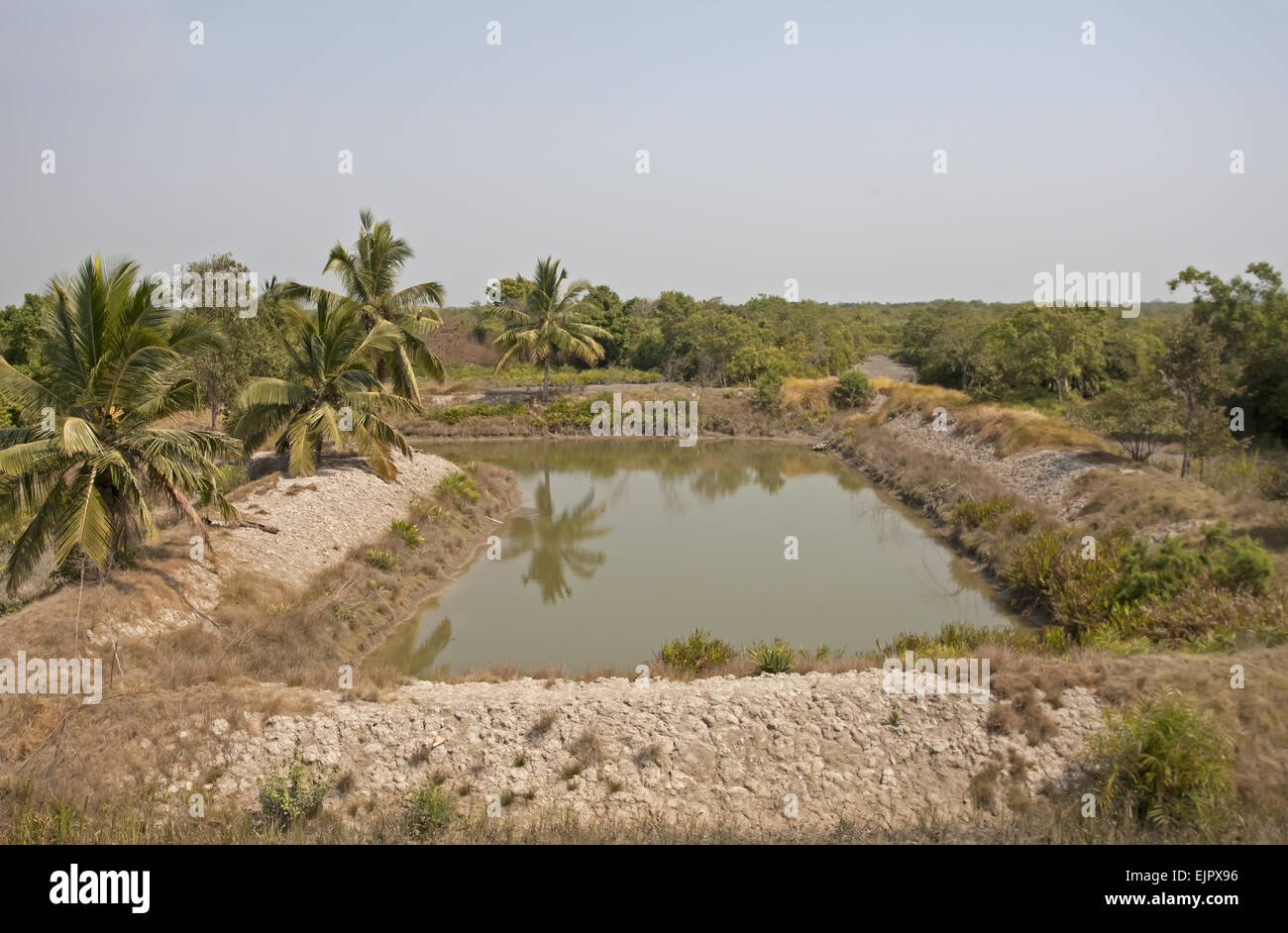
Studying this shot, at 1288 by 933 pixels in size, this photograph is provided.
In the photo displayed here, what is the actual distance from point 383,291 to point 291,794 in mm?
15171

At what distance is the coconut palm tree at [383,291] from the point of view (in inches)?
764

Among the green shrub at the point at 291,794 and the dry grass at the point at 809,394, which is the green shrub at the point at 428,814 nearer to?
the green shrub at the point at 291,794

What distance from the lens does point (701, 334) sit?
4216 centimetres

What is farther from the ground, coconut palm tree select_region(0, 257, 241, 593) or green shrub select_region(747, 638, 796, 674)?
coconut palm tree select_region(0, 257, 241, 593)

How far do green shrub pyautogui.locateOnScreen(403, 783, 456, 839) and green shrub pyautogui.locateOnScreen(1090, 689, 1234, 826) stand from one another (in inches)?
209

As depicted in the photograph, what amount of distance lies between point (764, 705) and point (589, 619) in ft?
16.6

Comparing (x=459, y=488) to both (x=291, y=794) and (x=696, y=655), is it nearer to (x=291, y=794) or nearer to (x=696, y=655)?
(x=696, y=655)

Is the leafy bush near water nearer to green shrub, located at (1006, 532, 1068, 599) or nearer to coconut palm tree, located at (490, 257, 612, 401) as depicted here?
green shrub, located at (1006, 532, 1068, 599)

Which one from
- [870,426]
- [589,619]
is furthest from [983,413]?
[589,619]

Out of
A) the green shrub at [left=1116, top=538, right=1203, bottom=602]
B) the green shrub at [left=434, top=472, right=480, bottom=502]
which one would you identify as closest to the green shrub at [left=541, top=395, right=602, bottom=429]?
the green shrub at [left=434, top=472, right=480, bottom=502]

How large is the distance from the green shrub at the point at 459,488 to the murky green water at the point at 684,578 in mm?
1245

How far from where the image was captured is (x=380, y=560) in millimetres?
13883

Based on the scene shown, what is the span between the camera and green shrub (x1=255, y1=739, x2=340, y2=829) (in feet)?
22.2

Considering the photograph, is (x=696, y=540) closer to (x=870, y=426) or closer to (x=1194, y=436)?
(x=1194, y=436)
